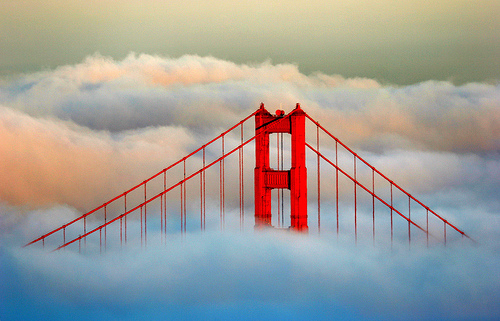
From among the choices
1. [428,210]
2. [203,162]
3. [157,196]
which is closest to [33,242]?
[157,196]

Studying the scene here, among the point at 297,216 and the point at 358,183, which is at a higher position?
the point at 358,183

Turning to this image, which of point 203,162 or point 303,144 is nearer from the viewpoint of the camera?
point 303,144

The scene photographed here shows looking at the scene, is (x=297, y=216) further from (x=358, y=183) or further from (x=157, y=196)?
(x=157, y=196)

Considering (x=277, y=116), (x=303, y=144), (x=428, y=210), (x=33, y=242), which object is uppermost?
(x=277, y=116)

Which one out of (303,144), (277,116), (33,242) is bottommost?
(33,242)

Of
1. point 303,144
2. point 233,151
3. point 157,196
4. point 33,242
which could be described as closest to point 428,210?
point 303,144

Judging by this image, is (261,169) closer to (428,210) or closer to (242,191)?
(242,191)
